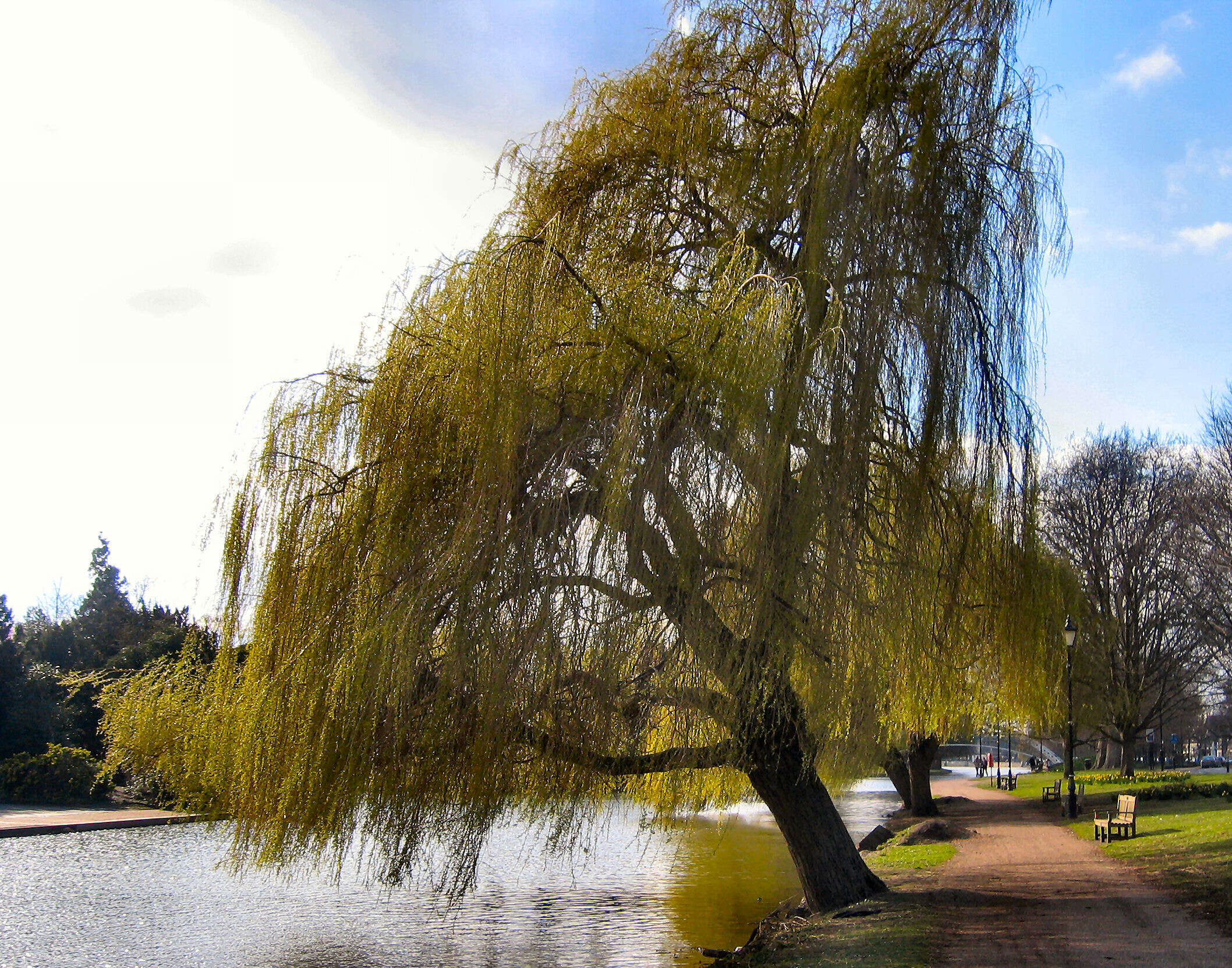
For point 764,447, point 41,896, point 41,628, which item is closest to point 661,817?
point 764,447

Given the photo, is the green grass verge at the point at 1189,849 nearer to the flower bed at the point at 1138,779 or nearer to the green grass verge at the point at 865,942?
the green grass verge at the point at 865,942

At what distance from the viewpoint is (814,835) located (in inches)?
404

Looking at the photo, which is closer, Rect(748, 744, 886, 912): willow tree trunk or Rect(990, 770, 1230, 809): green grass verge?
Rect(748, 744, 886, 912): willow tree trunk

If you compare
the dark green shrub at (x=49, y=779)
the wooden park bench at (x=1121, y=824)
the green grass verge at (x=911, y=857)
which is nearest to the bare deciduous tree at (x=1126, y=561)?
the wooden park bench at (x=1121, y=824)

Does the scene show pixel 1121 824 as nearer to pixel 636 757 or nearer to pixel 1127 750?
pixel 636 757

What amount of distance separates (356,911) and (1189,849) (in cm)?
1187

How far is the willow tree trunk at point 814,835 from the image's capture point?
10.1 meters

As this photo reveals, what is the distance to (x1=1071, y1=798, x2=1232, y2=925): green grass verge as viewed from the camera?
9766 mm

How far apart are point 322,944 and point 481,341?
8.05 meters

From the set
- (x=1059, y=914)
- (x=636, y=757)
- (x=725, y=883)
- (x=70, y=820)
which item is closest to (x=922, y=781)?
(x=725, y=883)

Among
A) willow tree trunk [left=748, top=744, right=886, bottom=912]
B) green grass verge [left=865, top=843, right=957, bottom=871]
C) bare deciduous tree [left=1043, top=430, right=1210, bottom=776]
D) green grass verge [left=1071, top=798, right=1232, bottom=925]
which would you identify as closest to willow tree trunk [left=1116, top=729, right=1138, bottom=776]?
bare deciduous tree [left=1043, top=430, right=1210, bottom=776]

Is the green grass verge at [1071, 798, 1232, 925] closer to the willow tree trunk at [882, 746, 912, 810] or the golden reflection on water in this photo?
the willow tree trunk at [882, 746, 912, 810]

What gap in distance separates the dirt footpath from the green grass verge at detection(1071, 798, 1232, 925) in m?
0.32

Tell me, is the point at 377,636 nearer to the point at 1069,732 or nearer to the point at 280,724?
the point at 280,724
